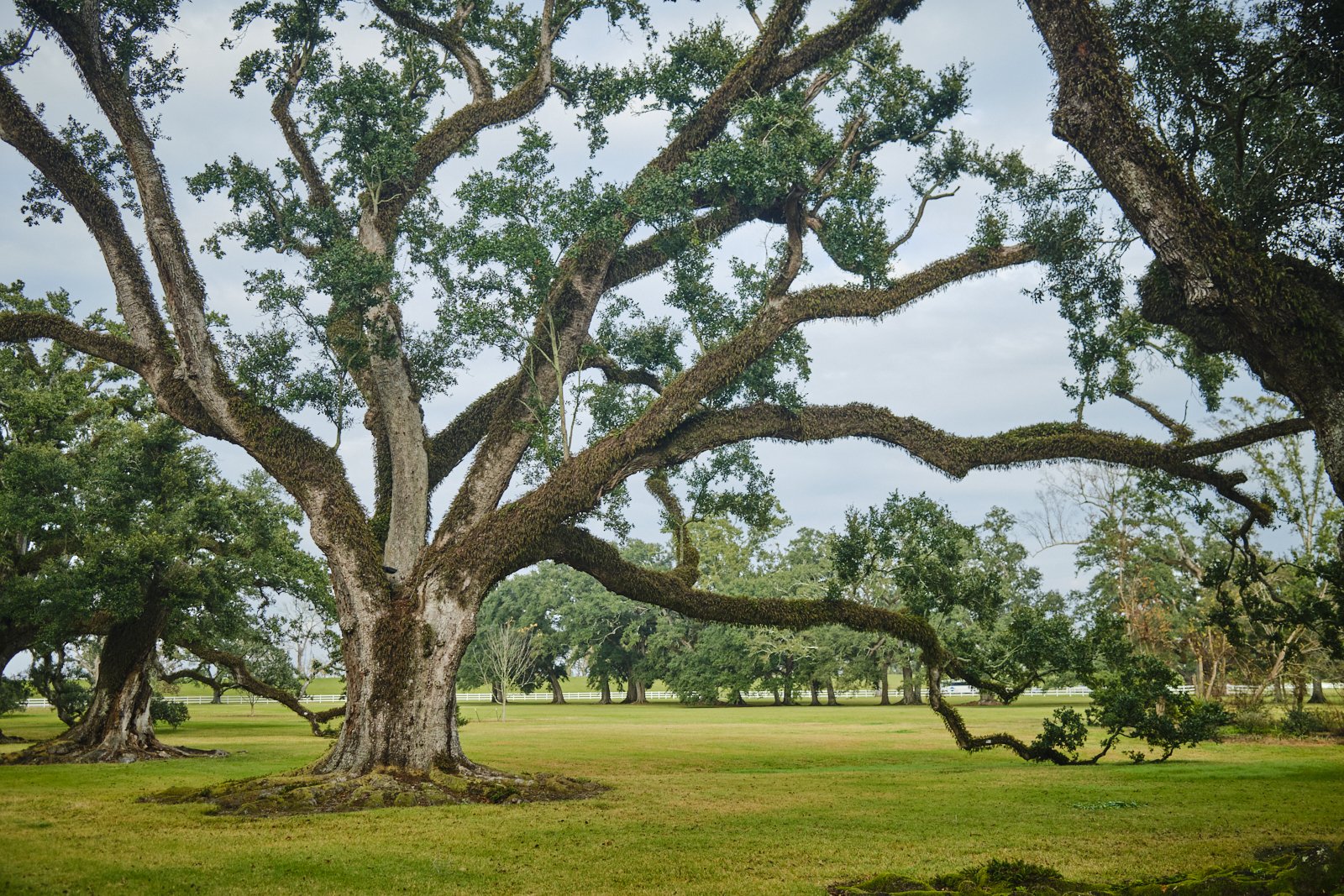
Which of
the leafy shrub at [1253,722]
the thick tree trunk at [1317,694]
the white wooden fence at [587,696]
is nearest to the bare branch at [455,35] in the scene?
the leafy shrub at [1253,722]

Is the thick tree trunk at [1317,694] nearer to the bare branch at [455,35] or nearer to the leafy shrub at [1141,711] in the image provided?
the leafy shrub at [1141,711]

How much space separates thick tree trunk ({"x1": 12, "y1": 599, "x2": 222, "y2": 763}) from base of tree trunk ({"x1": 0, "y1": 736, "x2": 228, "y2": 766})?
0.06ft

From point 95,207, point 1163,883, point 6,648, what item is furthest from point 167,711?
point 1163,883

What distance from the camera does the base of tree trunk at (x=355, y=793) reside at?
1258 cm

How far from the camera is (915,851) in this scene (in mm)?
9352

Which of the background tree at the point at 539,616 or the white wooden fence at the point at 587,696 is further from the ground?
the background tree at the point at 539,616

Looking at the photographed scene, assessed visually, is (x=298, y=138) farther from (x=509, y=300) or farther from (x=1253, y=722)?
(x=1253, y=722)

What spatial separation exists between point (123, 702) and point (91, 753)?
1258mm

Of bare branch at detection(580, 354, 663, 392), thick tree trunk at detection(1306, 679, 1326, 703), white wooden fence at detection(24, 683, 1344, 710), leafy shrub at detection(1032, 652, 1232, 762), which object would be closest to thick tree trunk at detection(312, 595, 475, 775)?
bare branch at detection(580, 354, 663, 392)

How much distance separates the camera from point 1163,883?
19.2 feet

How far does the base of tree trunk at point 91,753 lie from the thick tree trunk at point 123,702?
19mm

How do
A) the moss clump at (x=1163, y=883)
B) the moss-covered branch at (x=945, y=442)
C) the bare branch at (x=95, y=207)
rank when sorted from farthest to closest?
the bare branch at (x=95, y=207)
the moss-covered branch at (x=945, y=442)
the moss clump at (x=1163, y=883)

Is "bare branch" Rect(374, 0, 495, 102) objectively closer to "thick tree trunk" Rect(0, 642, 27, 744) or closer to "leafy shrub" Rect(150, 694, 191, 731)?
"thick tree trunk" Rect(0, 642, 27, 744)

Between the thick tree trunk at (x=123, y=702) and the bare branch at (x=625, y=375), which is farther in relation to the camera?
the thick tree trunk at (x=123, y=702)
